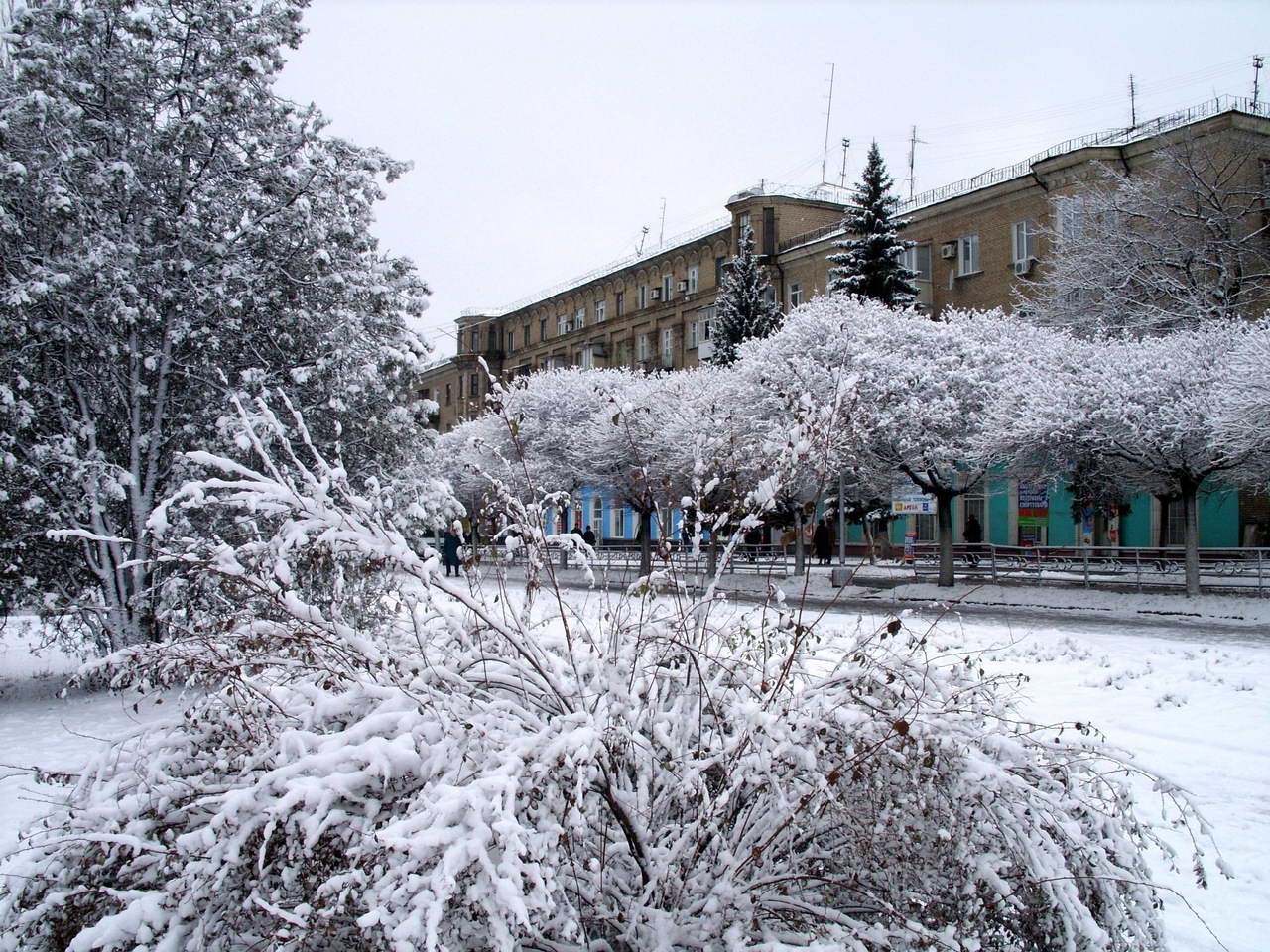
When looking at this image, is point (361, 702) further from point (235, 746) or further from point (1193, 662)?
point (1193, 662)

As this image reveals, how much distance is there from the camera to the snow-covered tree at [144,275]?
→ 10.3 m

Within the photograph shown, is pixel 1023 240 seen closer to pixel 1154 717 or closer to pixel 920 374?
pixel 920 374

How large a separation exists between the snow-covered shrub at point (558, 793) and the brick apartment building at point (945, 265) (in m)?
16.7

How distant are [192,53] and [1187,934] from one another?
12.4 meters

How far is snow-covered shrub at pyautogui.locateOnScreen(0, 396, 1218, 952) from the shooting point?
2633mm

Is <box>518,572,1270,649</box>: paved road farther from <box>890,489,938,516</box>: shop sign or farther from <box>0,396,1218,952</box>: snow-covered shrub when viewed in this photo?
<box>0,396,1218,952</box>: snow-covered shrub

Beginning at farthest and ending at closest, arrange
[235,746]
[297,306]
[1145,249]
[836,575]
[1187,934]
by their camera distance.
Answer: [1145,249] → [836,575] → [297,306] → [1187,934] → [235,746]

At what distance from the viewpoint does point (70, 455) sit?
10.3 m

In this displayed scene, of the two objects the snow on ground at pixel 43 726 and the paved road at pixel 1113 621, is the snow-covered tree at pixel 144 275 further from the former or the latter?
the paved road at pixel 1113 621

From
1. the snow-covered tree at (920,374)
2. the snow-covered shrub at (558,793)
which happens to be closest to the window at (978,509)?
the snow-covered tree at (920,374)

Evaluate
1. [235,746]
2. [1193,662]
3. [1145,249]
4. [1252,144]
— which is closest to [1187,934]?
[235,746]

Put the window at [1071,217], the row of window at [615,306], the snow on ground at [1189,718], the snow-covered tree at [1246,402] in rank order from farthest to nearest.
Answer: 1. the row of window at [615,306]
2. the window at [1071,217]
3. the snow-covered tree at [1246,402]
4. the snow on ground at [1189,718]

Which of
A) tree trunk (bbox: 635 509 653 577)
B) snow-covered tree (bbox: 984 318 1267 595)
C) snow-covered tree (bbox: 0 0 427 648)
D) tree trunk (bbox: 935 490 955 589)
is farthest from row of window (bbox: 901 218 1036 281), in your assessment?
snow-covered tree (bbox: 0 0 427 648)

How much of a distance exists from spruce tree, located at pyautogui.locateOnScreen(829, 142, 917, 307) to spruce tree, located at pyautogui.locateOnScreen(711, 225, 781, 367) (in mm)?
4144
